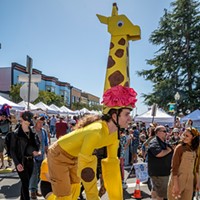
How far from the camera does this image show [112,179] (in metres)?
2.63

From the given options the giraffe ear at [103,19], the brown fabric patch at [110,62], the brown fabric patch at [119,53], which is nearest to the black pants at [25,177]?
the brown fabric patch at [110,62]

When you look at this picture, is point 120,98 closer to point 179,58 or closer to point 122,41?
point 122,41

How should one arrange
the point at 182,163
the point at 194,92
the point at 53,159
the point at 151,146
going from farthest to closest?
the point at 194,92 < the point at 151,146 < the point at 182,163 < the point at 53,159

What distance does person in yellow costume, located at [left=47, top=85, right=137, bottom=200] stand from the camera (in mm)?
2322

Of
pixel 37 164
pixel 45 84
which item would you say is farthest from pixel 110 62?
pixel 45 84

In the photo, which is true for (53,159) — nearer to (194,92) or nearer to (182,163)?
(182,163)

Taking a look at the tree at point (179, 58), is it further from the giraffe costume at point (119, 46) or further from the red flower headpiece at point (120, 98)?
the red flower headpiece at point (120, 98)

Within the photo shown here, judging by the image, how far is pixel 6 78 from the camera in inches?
2090

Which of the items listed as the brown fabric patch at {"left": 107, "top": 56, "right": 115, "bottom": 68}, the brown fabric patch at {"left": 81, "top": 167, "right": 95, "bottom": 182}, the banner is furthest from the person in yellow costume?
the brown fabric patch at {"left": 107, "top": 56, "right": 115, "bottom": 68}

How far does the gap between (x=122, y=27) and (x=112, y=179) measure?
8183mm

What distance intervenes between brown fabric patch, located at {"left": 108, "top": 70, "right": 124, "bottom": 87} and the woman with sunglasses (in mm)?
5662

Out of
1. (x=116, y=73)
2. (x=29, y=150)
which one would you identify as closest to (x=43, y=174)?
(x=29, y=150)

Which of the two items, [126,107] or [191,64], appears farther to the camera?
[191,64]

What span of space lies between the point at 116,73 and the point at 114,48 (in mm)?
1013
